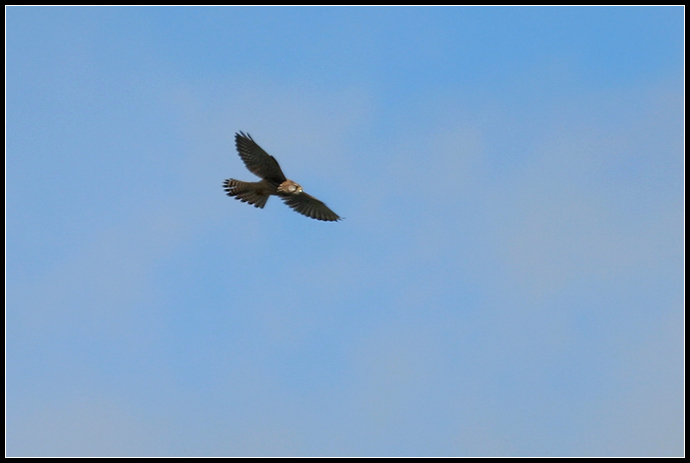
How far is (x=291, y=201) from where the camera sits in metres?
30.9

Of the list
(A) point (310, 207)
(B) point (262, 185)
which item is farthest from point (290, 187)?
(A) point (310, 207)

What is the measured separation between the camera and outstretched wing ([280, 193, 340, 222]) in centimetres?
3050

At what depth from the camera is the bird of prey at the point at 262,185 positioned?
28891 mm

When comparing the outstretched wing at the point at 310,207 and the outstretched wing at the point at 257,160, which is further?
the outstretched wing at the point at 310,207

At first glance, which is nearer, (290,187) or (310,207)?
(290,187)

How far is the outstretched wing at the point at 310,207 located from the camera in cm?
3050

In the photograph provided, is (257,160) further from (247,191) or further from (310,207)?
(310,207)

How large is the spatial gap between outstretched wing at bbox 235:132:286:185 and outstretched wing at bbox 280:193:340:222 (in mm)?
1067

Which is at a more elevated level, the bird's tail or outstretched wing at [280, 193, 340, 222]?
outstretched wing at [280, 193, 340, 222]

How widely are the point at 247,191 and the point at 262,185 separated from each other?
47 cm

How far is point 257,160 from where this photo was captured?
29109 mm

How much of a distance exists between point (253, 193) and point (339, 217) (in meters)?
2.92

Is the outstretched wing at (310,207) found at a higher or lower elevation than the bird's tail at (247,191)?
higher

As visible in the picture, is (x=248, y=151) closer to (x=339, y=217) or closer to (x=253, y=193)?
(x=253, y=193)
